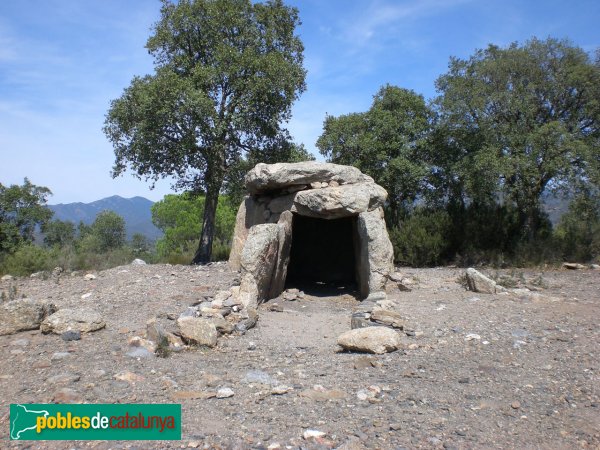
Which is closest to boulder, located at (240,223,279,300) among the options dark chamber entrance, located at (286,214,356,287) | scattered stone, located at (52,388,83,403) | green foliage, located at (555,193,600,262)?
dark chamber entrance, located at (286,214,356,287)

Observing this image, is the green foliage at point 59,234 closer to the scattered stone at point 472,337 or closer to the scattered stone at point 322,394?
the scattered stone at point 472,337

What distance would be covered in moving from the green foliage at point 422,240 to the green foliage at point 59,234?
2112 centimetres

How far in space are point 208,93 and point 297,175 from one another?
4693 mm

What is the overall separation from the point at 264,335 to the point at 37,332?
2.68 meters

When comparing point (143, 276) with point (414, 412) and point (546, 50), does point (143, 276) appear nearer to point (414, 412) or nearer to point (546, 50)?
point (414, 412)

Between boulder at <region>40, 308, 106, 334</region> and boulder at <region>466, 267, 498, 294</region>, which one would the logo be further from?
boulder at <region>466, 267, 498, 294</region>

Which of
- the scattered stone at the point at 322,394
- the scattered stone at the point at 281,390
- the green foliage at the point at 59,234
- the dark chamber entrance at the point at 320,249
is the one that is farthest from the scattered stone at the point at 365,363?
the green foliage at the point at 59,234

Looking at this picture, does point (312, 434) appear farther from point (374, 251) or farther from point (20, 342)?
point (374, 251)

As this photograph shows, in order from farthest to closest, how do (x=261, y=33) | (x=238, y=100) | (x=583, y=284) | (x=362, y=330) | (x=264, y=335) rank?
(x=261, y=33)
(x=238, y=100)
(x=583, y=284)
(x=264, y=335)
(x=362, y=330)

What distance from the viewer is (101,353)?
5141mm

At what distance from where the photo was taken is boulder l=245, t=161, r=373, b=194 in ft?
29.0

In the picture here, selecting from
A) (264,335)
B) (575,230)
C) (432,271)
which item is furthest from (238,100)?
(575,230)

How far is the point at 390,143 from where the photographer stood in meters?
14.5

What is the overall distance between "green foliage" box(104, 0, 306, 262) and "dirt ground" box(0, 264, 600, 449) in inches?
212
